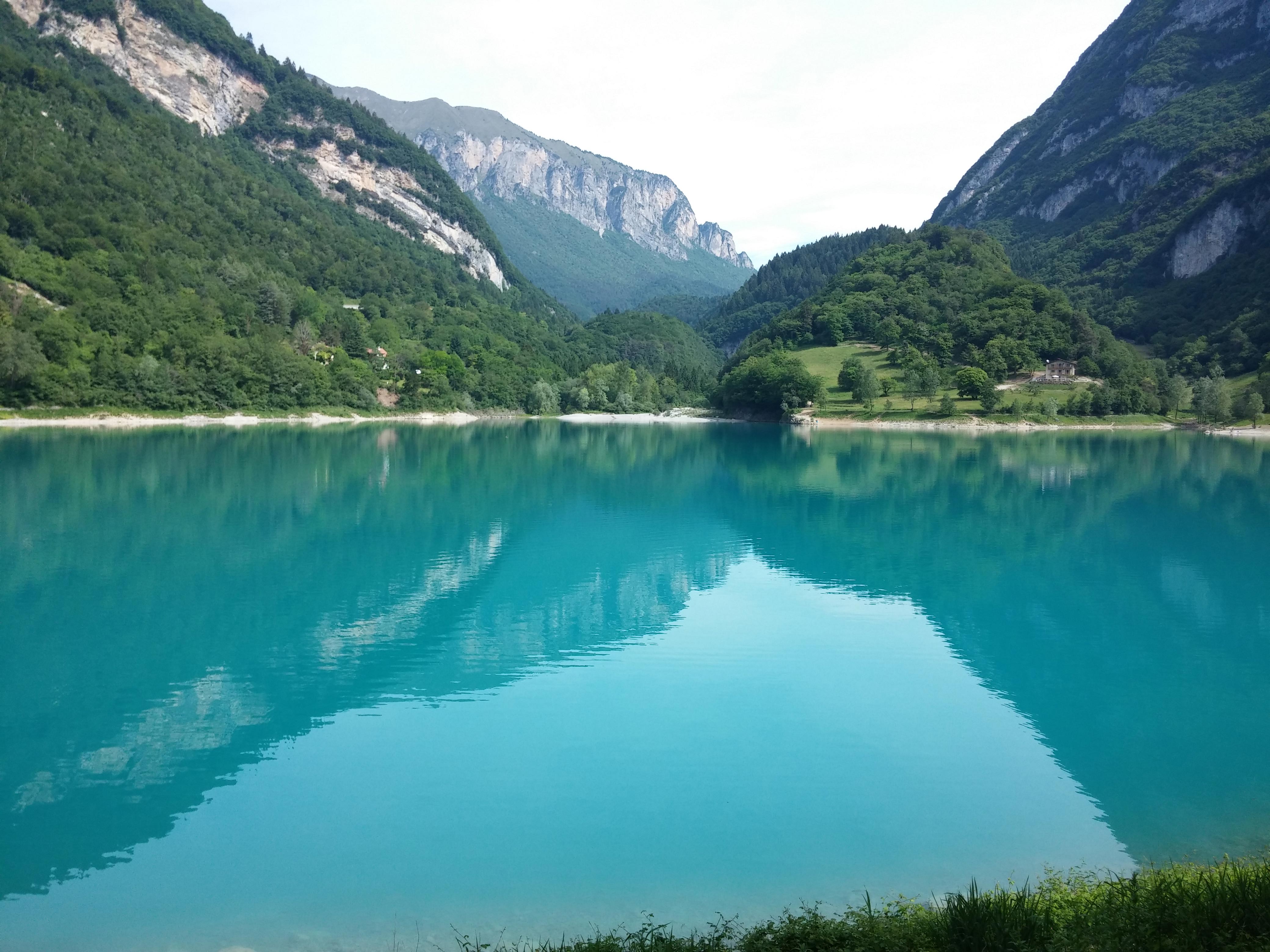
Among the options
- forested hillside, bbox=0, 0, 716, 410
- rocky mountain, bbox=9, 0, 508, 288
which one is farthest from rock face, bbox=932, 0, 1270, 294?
rocky mountain, bbox=9, 0, 508, 288

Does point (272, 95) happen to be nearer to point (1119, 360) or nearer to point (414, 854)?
point (1119, 360)

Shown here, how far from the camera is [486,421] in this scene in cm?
11006

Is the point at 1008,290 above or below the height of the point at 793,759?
above

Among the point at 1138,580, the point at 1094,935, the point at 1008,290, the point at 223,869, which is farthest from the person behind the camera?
the point at 1008,290

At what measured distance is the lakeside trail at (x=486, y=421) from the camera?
66500 mm

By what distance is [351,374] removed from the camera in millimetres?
95875

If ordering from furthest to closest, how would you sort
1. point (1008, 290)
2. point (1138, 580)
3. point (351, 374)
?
point (1008, 290) → point (351, 374) → point (1138, 580)

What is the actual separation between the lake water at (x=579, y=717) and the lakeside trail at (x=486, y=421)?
4239 cm

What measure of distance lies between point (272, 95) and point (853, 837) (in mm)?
208472

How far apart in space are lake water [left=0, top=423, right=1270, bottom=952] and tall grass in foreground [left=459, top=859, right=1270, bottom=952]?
1.07 m

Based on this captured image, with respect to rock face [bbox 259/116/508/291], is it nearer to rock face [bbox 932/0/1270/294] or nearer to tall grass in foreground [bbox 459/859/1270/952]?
rock face [bbox 932/0/1270/294]

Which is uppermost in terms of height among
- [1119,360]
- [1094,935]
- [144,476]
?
[1119,360]

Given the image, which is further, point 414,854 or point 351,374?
point 351,374

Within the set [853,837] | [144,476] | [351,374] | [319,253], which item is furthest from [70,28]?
[853,837]
